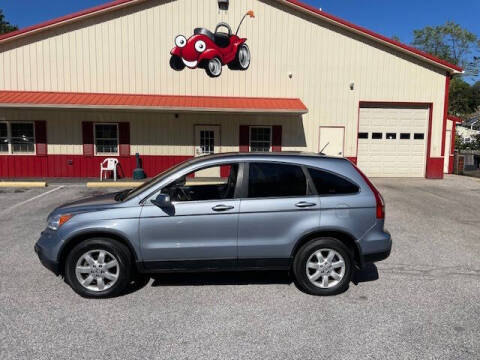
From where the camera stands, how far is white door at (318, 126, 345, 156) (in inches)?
611

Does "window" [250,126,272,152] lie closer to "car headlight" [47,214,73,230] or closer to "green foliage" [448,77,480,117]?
"car headlight" [47,214,73,230]

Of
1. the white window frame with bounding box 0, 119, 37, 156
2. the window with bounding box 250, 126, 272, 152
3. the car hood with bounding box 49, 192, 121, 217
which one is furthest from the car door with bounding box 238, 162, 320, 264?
the white window frame with bounding box 0, 119, 37, 156

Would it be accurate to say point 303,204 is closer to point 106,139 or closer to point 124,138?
point 124,138

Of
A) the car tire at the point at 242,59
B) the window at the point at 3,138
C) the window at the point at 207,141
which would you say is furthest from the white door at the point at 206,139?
the window at the point at 3,138

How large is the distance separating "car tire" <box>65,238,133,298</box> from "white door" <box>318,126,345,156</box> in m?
12.7

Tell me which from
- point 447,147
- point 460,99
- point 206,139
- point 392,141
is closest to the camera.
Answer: point 206,139

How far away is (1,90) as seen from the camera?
46.3 feet

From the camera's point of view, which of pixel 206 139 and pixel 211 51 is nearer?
pixel 211 51

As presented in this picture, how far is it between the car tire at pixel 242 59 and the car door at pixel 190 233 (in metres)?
11.9

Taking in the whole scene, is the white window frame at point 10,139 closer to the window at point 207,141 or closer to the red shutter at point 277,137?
the window at point 207,141

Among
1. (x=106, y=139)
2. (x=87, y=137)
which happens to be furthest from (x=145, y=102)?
(x=87, y=137)

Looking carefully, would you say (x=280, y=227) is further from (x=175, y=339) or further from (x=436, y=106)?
(x=436, y=106)

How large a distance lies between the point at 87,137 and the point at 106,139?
28.7 inches

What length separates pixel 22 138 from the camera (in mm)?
14555
